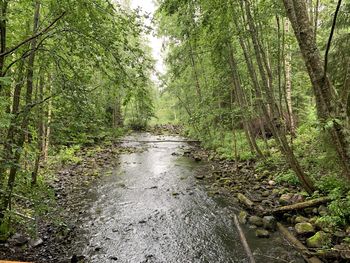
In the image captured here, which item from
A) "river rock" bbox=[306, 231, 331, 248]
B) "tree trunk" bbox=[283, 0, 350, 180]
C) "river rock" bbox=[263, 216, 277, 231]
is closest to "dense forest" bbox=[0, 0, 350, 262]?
"tree trunk" bbox=[283, 0, 350, 180]

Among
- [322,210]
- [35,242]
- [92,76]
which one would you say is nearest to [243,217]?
[322,210]

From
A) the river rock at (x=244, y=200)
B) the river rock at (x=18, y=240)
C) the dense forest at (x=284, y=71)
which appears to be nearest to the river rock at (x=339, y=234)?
the dense forest at (x=284, y=71)

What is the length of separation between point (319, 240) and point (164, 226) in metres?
3.08

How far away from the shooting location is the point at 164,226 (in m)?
6.07

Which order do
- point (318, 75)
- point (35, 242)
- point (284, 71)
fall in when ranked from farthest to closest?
point (284, 71) → point (35, 242) → point (318, 75)

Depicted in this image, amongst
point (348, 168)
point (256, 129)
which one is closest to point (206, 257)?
point (348, 168)

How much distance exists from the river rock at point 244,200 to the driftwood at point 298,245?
1141mm

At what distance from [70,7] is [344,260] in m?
5.22

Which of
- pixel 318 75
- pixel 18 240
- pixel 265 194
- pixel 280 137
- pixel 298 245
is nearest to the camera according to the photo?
pixel 318 75

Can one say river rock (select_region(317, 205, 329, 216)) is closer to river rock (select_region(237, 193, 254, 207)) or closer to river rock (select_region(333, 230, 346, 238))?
river rock (select_region(333, 230, 346, 238))

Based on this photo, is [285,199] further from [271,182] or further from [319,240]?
[319,240]

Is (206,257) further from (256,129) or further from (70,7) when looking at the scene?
(256,129)

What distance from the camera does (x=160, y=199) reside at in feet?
25.6

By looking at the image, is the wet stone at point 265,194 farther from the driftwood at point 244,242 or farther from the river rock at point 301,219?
the river rock at point 301,219
